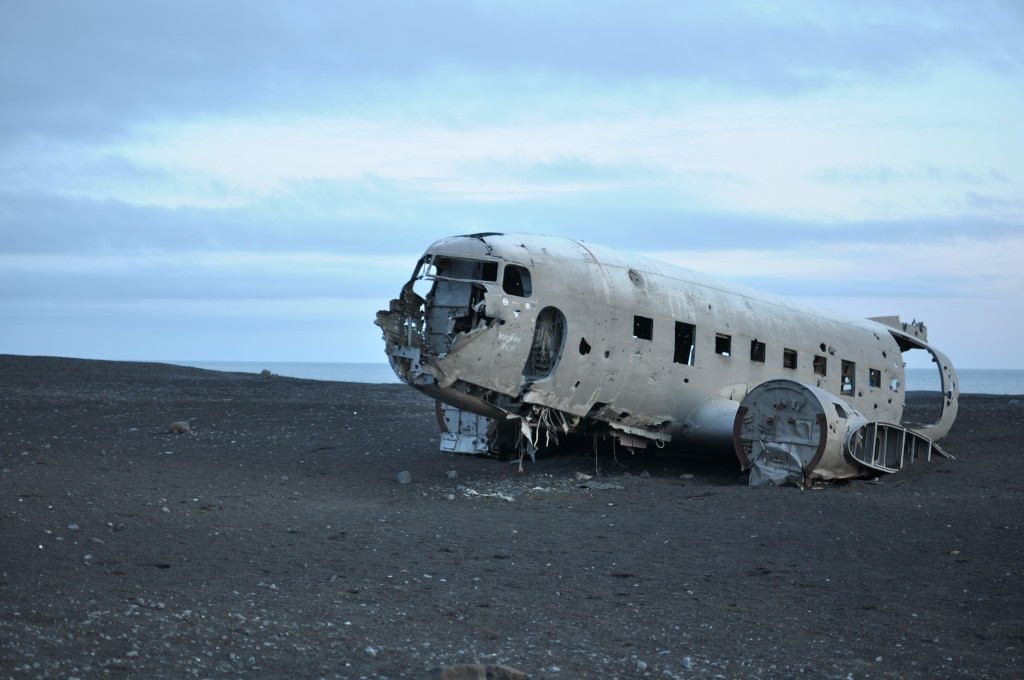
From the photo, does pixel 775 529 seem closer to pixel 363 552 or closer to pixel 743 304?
pixel 363 552

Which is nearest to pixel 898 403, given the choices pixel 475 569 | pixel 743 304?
pixel 743 304

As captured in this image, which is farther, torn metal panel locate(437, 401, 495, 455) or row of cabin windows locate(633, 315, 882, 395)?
torn metal panel locate(437, 401, 495, 455)

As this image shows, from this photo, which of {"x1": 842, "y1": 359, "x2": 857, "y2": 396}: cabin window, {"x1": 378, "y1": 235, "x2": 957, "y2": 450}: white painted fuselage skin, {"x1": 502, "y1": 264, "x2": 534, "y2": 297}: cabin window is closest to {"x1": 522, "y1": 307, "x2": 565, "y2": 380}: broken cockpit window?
{"x1": 378, "y1": 235, "x2": 957, "y2": 450}: white painted fuselage skin

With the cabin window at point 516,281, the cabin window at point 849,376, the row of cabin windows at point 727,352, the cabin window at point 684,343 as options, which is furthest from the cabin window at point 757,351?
the cabin window at point 516,281

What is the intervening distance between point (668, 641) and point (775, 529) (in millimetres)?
4826

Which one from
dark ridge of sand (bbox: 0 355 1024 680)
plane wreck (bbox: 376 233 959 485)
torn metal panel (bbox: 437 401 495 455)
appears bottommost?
dark ridge of sand (bbox: 0 355 1024 680)

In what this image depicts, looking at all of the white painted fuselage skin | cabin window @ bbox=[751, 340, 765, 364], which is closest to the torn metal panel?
the white painted fuselage skin

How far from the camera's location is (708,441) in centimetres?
1703

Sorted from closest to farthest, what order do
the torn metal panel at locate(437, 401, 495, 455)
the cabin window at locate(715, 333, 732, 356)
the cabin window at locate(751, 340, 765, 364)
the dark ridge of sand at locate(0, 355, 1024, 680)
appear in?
the dark ridge of sand at locate(0, 355, 1024, 680), the cabin window at locate(715, 333, 732, 356), the torn metal panel at locate(437, 401, 495, 455), the cabin window at locate(751, 340, 765, 364)

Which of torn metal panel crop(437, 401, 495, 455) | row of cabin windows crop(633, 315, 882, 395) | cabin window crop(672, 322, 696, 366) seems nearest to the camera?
row of cabin windows crop(633, 315, 882, 395)

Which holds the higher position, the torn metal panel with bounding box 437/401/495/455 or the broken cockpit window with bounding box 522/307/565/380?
the broken cockpit window with bounding box 522/307/565/380

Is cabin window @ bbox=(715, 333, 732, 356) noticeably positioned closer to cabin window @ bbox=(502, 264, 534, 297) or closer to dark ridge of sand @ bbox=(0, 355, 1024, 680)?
dark ridge of sand @ bbox=(0, 355, 1024, 680)

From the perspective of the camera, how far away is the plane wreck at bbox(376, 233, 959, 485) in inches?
572

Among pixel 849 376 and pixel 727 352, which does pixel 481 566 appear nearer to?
pixel 727 352
